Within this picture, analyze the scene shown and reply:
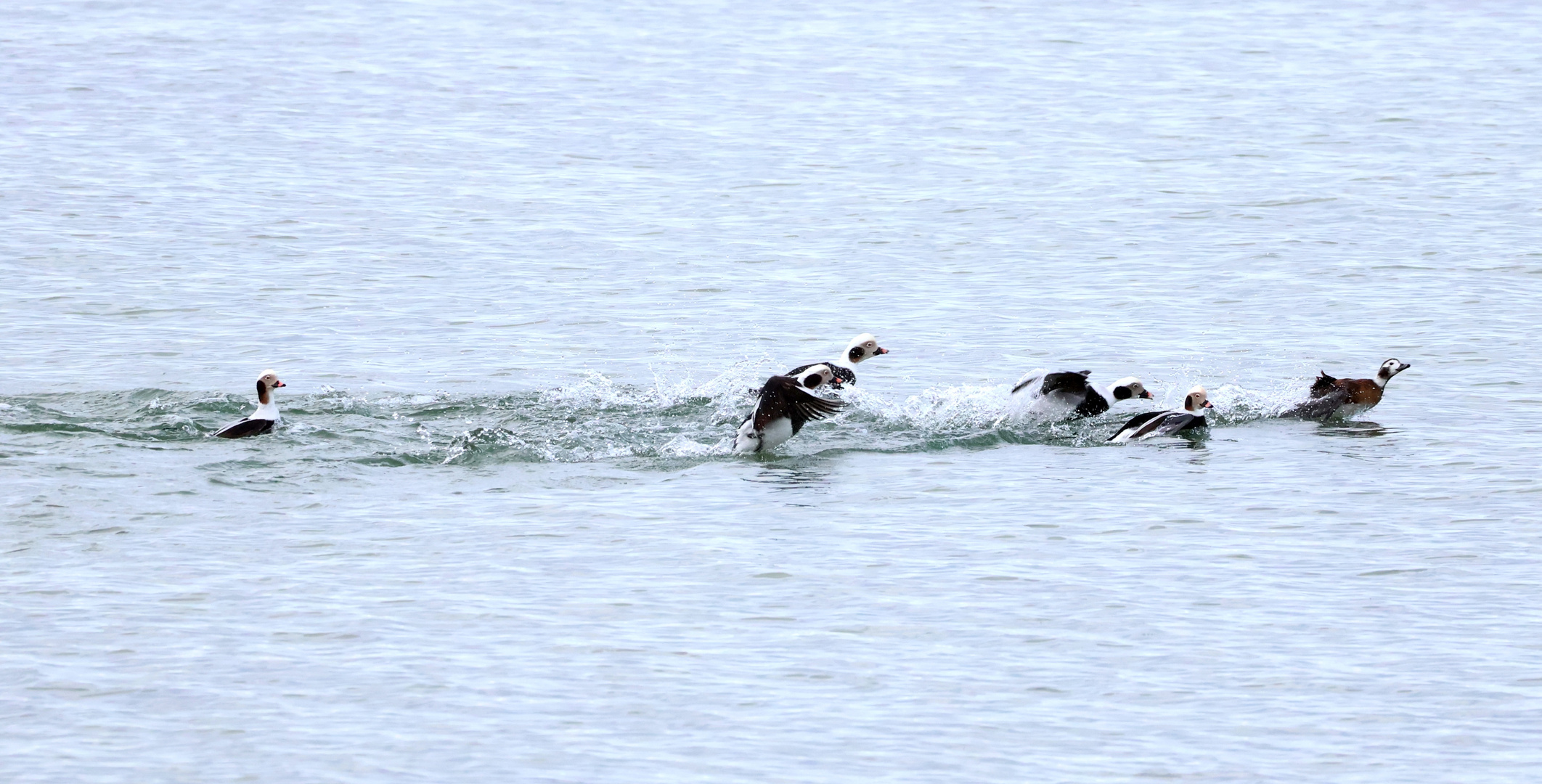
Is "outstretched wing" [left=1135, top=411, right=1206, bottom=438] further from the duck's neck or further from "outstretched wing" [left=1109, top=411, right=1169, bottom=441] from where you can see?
the duck's neck

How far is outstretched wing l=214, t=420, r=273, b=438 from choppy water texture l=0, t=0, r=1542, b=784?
25cm

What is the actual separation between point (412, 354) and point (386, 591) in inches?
280

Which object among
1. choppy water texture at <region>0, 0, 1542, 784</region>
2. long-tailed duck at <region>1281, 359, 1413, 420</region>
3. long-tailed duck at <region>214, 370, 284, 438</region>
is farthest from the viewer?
long-tailed duck at <region>1281, 359, 1413, 420</region>

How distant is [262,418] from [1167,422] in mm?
6410

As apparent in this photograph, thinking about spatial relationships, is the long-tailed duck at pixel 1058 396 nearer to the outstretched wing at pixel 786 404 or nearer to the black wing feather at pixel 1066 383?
the black wing feather at pixel 1066 383

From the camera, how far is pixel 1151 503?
13.0 m

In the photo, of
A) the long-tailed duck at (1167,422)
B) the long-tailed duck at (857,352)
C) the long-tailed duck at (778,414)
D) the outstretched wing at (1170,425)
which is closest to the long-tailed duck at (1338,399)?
the long-tailed duck at (1167,422)

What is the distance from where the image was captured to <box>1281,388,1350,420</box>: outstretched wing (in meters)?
15.4

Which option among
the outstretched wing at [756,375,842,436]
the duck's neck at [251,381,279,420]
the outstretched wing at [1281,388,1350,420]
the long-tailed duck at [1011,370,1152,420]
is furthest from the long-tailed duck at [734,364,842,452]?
the outstretched wing at [1281,388,1350,420]

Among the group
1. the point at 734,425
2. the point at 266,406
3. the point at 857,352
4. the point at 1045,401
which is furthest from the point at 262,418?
the point at 1045,401

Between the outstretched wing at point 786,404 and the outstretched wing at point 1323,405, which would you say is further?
the outstretched wing at point 1323,405

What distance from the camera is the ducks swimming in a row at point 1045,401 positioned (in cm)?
1421

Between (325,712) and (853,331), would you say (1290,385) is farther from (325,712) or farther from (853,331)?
(325,712)

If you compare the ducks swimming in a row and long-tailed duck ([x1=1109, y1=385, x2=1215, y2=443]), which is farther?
long-tailed duck ([x1=1109, y1=385, x2=1215, y2=443])
